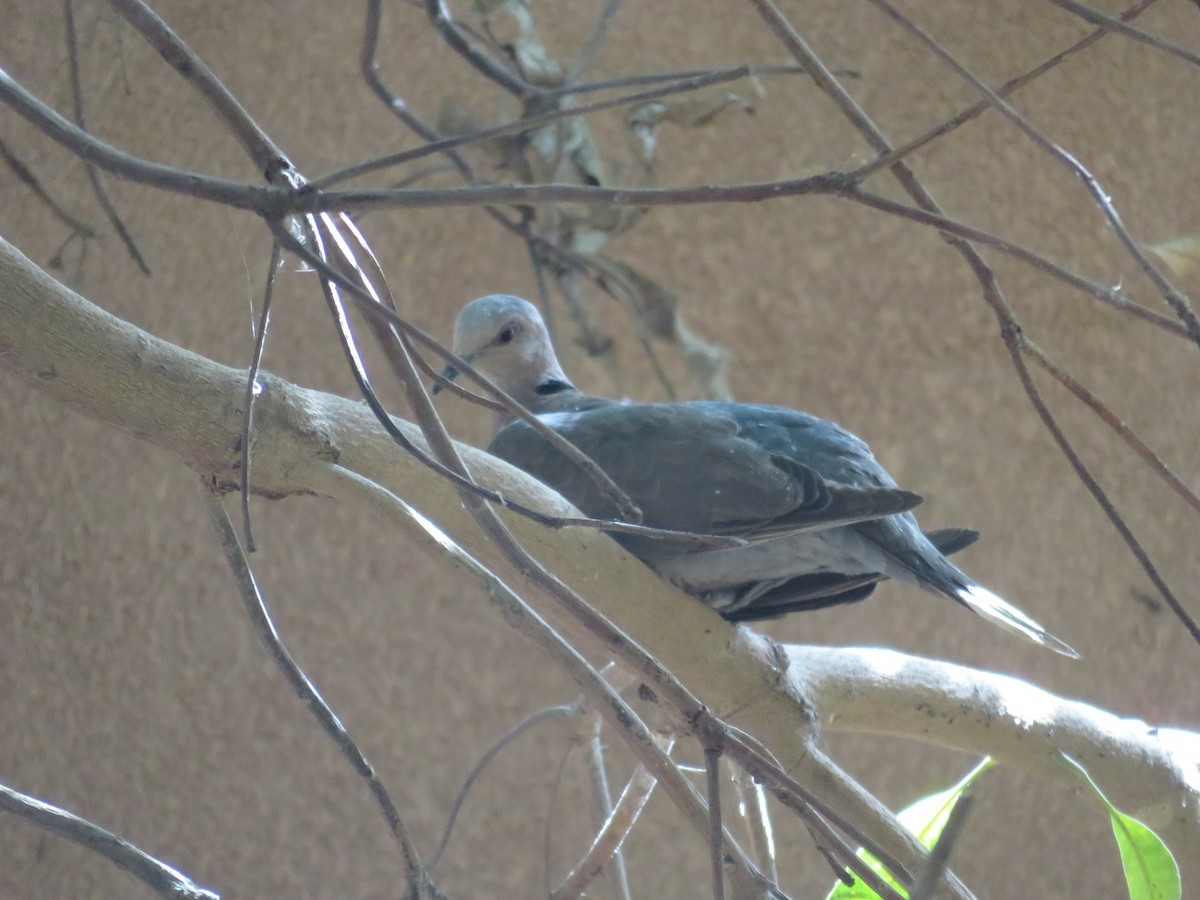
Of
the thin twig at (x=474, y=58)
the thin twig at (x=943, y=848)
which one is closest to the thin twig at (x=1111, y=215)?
the thin twig at (x=943, y=848)

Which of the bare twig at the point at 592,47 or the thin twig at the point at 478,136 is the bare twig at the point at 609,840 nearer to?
the thin twig at the point at 478,136

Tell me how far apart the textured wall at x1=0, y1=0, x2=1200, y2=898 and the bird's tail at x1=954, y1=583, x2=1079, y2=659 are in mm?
1015

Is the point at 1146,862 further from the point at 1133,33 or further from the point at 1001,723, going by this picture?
Answer: the point at 1133,33

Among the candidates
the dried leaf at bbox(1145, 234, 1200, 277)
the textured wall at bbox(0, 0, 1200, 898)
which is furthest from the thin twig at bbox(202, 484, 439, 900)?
the textured wall at bbox(0, 0, 1200, 898)

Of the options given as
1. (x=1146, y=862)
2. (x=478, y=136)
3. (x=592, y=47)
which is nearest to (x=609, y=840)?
(x=1146, y=862)

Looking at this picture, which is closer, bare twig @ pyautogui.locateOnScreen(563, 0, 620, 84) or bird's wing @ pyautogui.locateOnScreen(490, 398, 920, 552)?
bird's wing @ pyautogui.locateOnScreen(490, 398, 920, 552)

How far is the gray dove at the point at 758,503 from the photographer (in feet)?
3.84

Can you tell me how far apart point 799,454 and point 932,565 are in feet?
0.62

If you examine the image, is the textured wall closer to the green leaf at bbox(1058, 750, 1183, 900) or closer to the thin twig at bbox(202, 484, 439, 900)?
the green leaf at bbox(1058, 750, 1183, 900)

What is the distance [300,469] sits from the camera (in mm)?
817

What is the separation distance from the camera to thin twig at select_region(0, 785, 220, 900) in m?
0.56

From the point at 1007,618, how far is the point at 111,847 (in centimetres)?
85

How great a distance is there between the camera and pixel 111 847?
0.57m

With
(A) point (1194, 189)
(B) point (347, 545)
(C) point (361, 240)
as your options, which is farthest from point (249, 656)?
(A) point (1194, 189)
